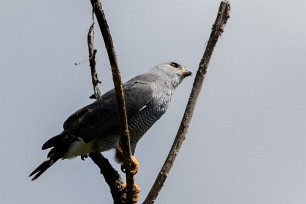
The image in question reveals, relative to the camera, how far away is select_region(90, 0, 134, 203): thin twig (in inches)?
166

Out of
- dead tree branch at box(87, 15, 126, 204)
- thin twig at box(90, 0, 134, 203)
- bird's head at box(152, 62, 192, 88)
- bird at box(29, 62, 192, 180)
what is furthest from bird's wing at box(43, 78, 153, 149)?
thin twig at box(90, 0, 134, 203)

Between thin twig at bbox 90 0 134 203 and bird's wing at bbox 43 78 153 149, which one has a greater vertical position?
thin twig at bbox 90 0 134 203

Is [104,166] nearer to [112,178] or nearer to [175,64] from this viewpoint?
[112,178]

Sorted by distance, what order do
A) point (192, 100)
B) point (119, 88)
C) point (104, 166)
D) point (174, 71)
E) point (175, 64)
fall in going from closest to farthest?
1. point (119, 88)
2. point (192, 100)
3. point (104, 166)
4. point (174, 71)
5. point (175, 64)

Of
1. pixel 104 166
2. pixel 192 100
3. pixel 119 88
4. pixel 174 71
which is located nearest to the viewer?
pixel 119 88

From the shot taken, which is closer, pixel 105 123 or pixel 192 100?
pixel 192 100

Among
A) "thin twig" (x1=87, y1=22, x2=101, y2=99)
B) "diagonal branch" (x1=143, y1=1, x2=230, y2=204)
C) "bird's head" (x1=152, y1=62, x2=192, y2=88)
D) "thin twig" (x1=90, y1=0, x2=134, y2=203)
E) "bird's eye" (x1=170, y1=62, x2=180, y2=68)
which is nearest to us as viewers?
"thin twig" (x1=90, y1=0, x2=134, y2=203)

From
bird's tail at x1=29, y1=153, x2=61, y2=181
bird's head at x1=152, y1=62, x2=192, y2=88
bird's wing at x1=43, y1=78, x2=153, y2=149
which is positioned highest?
bird's head at x1=152, y1=62, x2=192, y2=88

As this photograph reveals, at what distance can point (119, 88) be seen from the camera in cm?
468

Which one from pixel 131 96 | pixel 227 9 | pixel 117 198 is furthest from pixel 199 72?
pixel 131 96

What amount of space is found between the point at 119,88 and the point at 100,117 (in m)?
2.79

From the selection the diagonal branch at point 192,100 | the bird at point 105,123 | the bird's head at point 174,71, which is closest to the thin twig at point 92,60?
the diagonal branch at point 192,100

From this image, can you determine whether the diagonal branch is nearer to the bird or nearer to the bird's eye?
the bird

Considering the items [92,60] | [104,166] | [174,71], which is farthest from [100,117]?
[92,60]
